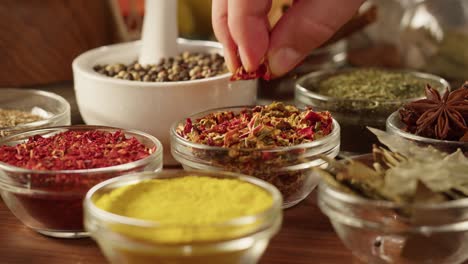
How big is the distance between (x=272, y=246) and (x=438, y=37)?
41.6 inches

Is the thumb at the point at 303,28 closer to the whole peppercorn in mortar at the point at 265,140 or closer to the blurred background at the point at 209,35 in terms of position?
the whole peppercorn in mortar at the point at 265,140

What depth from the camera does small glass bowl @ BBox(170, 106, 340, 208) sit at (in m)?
1.07

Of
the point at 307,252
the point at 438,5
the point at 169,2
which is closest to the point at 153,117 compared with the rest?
the point at 169,2

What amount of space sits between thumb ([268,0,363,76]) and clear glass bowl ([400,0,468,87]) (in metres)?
0.79

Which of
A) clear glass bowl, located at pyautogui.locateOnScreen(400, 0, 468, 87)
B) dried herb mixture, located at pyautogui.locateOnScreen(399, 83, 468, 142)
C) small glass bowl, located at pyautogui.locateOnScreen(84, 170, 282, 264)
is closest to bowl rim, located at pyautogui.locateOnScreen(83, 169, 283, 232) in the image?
small glass bowl, located at pyautogui.locateOnScreen(84, 170, 282, 264)

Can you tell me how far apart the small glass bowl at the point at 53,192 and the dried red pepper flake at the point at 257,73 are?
0.76ft

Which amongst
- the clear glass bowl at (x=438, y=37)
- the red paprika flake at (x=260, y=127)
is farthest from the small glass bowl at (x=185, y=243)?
the clear glass bowl at (x=438, y=37)

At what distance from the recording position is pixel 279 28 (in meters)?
1.14

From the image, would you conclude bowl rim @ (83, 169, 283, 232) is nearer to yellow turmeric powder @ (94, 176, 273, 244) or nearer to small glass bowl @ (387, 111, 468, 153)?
yellow turmeric powder @ (94, 176, 273, 244)

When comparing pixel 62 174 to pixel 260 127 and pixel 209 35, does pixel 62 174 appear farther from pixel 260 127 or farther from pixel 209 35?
pixel 209 35

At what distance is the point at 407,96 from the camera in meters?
1.40

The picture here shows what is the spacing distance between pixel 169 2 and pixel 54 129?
373 millimetres

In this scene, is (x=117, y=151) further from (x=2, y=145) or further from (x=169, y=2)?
(x=169, y=2)

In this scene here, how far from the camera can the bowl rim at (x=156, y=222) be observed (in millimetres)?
831
